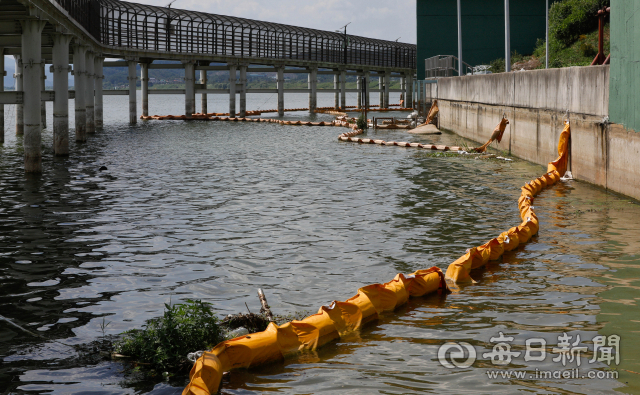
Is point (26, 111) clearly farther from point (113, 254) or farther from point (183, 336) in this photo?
point (183, 336)

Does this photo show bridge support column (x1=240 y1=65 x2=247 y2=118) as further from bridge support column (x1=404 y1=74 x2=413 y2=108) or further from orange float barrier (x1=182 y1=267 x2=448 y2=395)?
orange float barrier (x1=182 y1=267 x2=448 y2=395)

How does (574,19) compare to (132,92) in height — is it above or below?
above

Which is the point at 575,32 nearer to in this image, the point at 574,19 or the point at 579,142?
the point at 574,19

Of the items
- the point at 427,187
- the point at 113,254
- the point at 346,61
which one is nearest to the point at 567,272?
the point at 113,254

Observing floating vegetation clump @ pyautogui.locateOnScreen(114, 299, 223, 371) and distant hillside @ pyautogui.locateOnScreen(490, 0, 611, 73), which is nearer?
floating vegetation clump @ pyautogui.locateOnScreen(114, 299, 223, 371)

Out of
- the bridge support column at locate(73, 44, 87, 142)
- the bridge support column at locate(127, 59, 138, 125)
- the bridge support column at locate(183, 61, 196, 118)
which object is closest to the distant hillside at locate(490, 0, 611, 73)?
the bridge support column at locate(73, 44, 87, 142)

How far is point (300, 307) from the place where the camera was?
9.81 m

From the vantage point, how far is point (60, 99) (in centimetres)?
3070

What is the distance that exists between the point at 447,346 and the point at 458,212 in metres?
9.18

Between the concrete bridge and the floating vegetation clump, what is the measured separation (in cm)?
1762

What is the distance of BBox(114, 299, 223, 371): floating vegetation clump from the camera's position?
7.68 m

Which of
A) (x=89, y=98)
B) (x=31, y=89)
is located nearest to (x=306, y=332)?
(x=31, y=89)

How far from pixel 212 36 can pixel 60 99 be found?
36.9 meters

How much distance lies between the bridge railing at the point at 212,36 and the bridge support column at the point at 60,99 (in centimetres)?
2090
